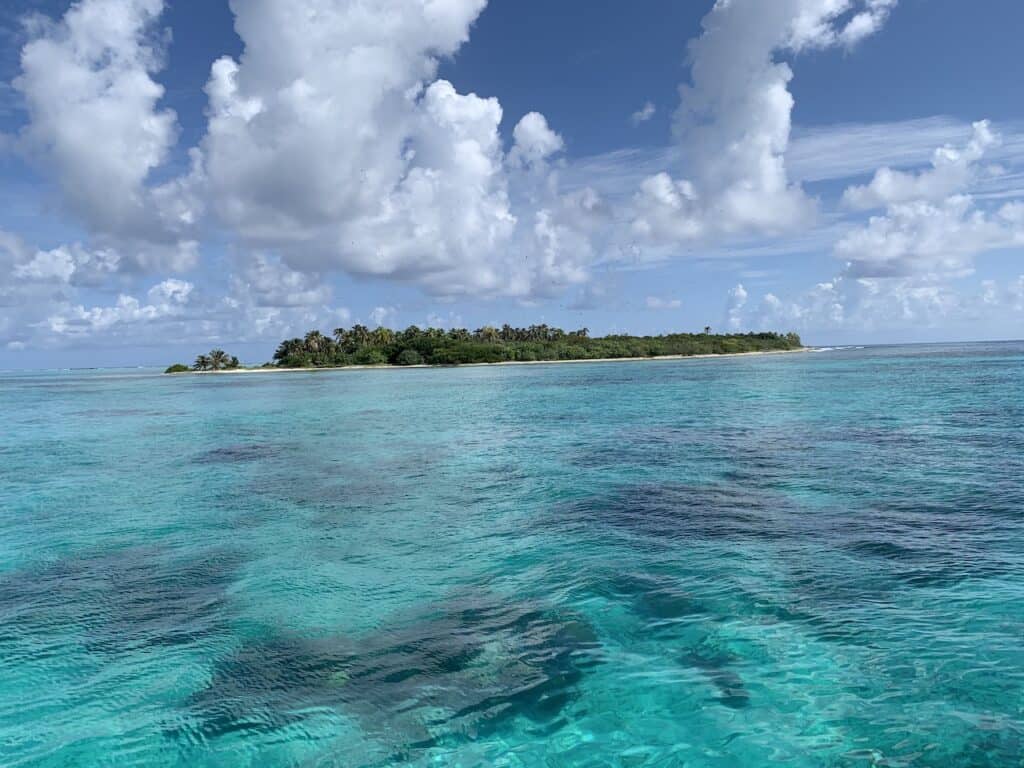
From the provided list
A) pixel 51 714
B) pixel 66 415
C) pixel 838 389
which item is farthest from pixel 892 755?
pixel 66 415

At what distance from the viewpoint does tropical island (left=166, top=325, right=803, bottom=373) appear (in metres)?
163

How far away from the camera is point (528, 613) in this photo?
10.5 metres

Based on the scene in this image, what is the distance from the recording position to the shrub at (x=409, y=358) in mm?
161375

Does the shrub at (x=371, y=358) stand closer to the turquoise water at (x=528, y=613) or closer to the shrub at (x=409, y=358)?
the shrub at (x=409, y=358)

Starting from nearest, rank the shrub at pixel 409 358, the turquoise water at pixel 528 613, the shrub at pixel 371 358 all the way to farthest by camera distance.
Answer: the turquoise water at pixel 528 613
the shrub at pixel 409 358
the shrub at pixel 371 358

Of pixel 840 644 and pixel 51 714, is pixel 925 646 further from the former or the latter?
pixel 51 714

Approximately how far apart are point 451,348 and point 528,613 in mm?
154156

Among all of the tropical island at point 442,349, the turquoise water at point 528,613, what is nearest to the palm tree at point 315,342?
the tropical island at point 442,349

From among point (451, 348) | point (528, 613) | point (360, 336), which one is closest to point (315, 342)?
point (360, 336)

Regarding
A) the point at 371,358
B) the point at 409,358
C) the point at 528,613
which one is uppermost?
the point at 371,358

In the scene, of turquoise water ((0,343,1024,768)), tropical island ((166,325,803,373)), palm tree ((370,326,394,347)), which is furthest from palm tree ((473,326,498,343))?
turquoise water ((0,343,1024,768))

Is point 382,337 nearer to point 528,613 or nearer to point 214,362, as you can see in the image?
point 214,362

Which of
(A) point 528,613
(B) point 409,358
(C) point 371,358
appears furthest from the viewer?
(C) point 371,358

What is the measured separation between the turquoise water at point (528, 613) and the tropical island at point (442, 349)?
140194mm
